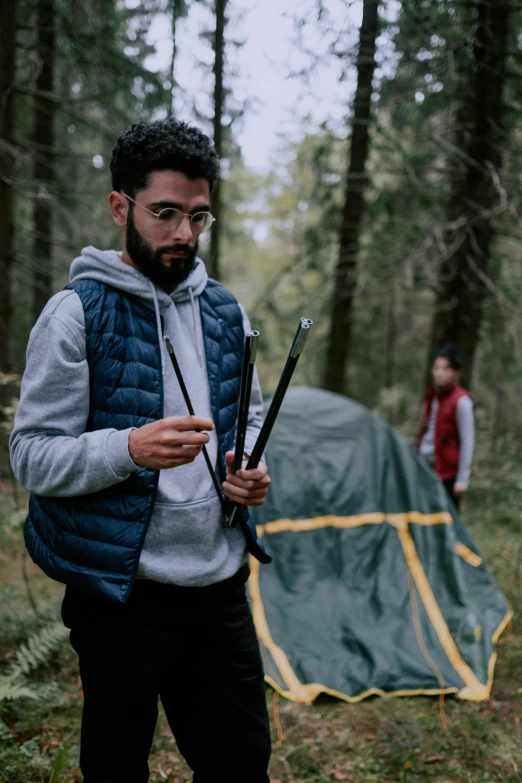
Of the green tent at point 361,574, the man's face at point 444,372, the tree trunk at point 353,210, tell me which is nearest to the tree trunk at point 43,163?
the tree trunk at point 353,210

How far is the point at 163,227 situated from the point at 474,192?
533cm

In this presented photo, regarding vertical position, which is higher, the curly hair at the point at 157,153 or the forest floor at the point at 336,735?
the curly hair at the point at 157,153

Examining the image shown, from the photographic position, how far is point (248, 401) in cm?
155

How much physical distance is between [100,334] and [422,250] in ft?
15.4

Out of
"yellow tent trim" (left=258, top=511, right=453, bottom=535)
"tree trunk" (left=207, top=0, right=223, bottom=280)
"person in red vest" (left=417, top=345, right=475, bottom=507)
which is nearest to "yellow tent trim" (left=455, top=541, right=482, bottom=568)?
"yellow tent trim" (left=258, top=511, right=453, bottom=535)

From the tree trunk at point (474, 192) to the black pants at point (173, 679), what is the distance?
4.80 meters

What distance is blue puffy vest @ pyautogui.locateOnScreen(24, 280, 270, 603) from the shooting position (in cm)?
152

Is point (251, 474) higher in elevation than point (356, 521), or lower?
higher

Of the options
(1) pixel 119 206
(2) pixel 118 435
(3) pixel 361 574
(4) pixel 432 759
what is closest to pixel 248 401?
(2) pixel 118 435

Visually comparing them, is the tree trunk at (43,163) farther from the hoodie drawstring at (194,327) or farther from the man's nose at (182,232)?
the man's nose at (182,232)

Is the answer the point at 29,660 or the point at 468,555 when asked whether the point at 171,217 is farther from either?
the point at 468,555

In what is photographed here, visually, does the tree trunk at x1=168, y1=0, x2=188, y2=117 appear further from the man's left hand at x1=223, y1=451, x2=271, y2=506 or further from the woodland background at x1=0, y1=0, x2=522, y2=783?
the man's left hand at x1=223, y1=451, x2=271, y2=506

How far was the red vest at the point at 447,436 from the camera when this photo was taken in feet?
16.9

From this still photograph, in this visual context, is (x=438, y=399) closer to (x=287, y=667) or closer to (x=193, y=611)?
(x=287, y=667)
